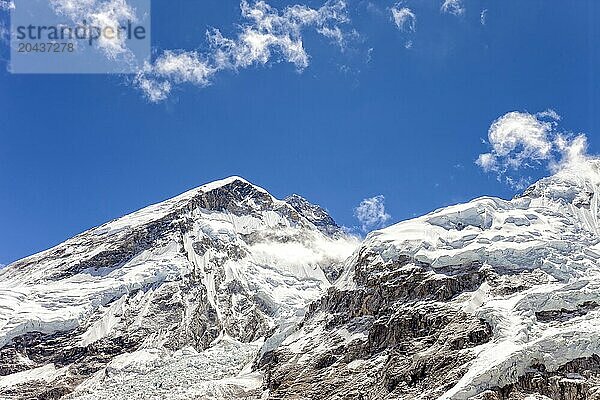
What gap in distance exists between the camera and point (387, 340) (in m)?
166

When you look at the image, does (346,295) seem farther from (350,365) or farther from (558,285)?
(558,285)

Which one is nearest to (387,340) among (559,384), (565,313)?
(565,313)

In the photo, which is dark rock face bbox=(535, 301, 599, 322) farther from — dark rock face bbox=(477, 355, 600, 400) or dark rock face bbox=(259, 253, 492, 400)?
dark rock face bbox=(477, 355, 600, 400)

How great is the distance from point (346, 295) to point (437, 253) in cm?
2472

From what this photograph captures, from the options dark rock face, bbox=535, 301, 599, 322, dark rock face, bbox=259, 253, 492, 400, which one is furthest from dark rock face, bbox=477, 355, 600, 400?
dark rock face, bbox=535, 301, 599, 322

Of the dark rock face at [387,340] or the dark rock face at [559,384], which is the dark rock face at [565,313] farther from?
the dark rock face at [559,384]

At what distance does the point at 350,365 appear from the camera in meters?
166

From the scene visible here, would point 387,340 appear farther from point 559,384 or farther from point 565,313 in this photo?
point 559,384

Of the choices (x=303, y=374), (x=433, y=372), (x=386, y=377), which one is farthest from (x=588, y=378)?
(x=303, y=374)

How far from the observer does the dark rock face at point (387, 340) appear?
5723 inches

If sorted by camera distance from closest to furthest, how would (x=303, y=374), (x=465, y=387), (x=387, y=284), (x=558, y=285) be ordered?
(x=465, y=387) → (x=558, y=285) → (x=303, y=374) → (x=387, y=284)

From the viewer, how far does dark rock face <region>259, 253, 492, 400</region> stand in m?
145

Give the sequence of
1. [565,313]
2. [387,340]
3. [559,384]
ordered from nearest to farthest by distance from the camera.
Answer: [559,384] → [565,313] → [387,340]

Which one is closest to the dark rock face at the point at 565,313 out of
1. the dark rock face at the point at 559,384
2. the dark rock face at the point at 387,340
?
the dark rock face at the point at 387,340
